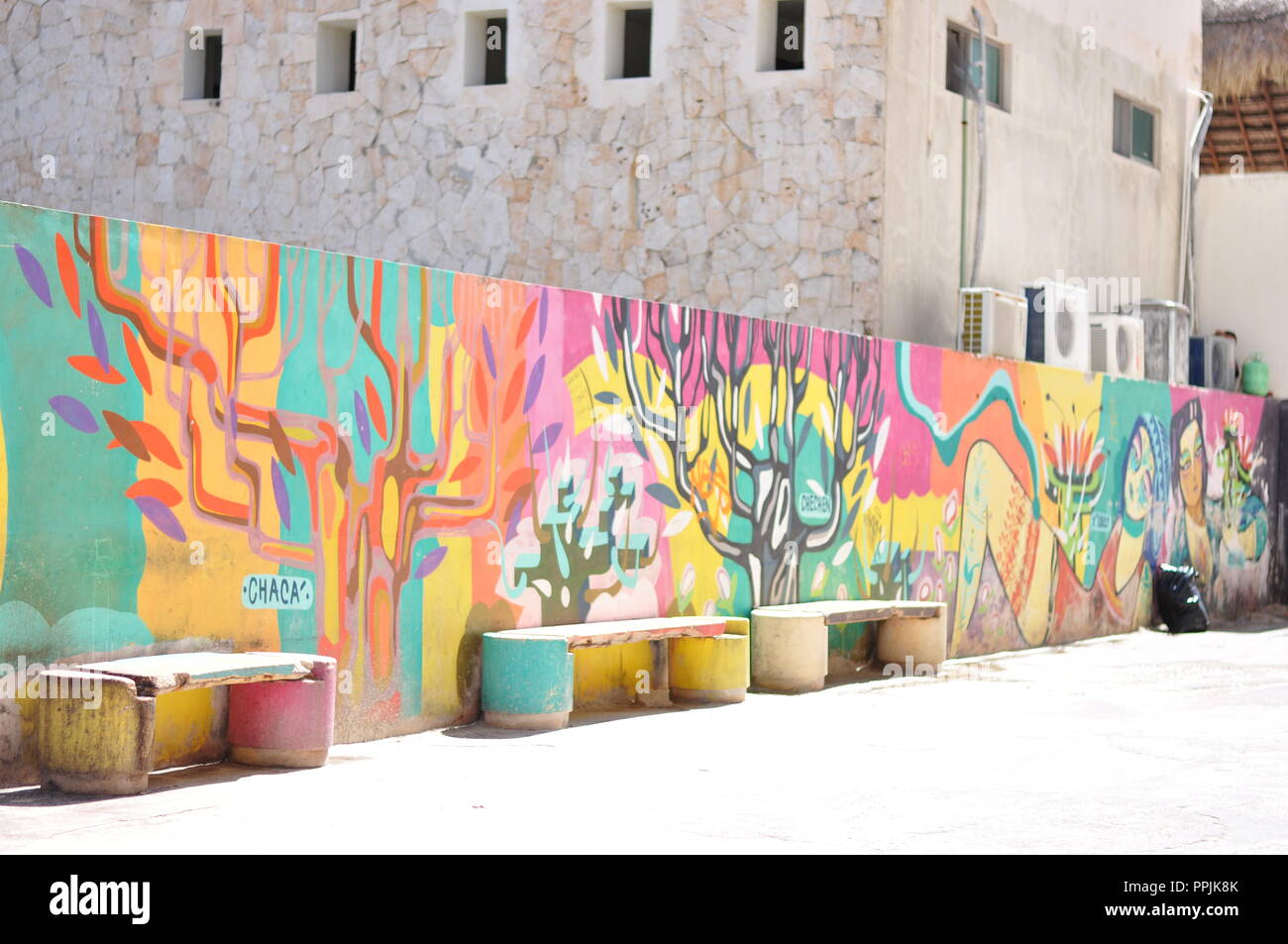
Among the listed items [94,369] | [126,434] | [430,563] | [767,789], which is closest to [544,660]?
[430,563]

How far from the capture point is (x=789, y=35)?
1628 centimetres

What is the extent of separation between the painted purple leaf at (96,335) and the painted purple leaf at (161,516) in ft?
1.92

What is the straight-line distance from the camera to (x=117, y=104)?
18297mm

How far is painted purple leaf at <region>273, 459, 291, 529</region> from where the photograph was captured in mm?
7910

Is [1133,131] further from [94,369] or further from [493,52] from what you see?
[94,369]

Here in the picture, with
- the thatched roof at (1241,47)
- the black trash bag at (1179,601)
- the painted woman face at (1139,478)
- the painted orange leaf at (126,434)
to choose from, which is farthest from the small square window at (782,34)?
the painted orange leaf at (126,434)

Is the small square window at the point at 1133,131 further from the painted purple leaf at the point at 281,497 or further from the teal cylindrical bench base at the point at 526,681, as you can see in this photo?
the painted purple leaf at the point at 281,497

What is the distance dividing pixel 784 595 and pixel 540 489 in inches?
113

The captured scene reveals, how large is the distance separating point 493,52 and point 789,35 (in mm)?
3036

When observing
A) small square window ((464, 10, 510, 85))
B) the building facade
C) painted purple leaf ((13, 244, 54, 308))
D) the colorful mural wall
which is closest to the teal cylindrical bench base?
the colorful mural wall

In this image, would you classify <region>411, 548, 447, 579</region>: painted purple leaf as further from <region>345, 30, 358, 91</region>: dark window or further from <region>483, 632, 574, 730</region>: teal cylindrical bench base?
<region>345, 30, 358, 91</region>: dark window

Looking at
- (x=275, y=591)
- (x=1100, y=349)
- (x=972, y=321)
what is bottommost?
(x=275, y=591)

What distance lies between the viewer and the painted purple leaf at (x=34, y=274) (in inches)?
266

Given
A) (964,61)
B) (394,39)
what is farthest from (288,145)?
(964,61)
